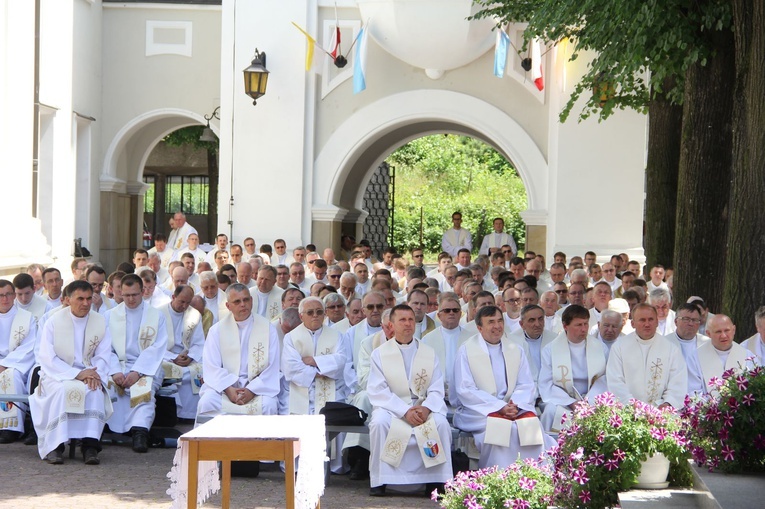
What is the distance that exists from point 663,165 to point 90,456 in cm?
961

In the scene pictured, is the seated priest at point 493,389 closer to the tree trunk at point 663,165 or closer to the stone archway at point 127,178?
the tree trunk at point 663,165

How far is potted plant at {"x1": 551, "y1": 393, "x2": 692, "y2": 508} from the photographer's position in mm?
6523

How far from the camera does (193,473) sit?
21.0 feet

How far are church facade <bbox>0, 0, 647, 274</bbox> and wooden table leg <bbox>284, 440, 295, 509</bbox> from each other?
12.8 meters

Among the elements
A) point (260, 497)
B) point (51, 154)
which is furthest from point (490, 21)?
point (260, 497)

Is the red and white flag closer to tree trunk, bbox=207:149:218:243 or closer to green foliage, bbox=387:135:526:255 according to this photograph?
tree trunk, bbox=207:149:218:243

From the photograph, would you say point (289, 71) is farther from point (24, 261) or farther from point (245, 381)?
point (245, 381)

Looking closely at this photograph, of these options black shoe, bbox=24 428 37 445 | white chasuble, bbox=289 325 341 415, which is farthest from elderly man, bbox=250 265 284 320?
black shoe, bbox=24 428 37 445

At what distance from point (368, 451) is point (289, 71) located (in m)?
11.8

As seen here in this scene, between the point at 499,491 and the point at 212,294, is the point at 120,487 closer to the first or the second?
the point at 499,491

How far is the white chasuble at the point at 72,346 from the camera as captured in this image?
10484mm

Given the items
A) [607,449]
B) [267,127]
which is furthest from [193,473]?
[267,127]

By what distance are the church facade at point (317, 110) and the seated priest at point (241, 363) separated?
827 centimetres

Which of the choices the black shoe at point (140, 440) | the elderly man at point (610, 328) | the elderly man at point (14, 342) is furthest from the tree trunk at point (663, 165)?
the elderly man at point (14, 342)
